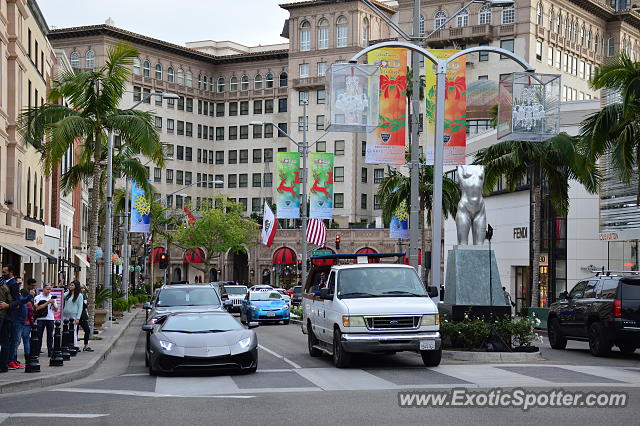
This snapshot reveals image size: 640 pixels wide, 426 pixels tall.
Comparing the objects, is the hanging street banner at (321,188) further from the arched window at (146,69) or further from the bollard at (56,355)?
the arched window at (146,69)

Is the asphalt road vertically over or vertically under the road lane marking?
over

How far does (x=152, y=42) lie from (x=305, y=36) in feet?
58.1

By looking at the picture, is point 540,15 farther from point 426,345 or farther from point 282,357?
point 426,345

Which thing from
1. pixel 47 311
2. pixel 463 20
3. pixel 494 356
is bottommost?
pixel 494 356

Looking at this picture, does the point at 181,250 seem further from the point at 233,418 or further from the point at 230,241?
the point at 233,418

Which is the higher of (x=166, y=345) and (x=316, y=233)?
(x=316, y=233)

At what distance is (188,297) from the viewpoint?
82.5 ft

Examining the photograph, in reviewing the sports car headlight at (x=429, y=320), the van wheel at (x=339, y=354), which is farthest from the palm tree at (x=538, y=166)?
the van wheel at (x=339, y=354)

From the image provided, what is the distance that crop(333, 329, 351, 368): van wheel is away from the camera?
19.0 metres

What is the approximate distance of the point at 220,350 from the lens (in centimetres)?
1814

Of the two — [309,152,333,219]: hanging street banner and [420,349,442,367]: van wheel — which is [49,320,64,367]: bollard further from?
[309,152,333,219]: hanging street banner

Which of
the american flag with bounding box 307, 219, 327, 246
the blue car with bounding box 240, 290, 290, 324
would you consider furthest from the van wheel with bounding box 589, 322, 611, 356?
the american flag with bounding box 307, 219, 327, 246

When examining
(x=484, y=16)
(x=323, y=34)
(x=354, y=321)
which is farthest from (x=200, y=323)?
(x=323, y=34)

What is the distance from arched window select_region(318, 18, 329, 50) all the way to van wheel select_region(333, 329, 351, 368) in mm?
91170
